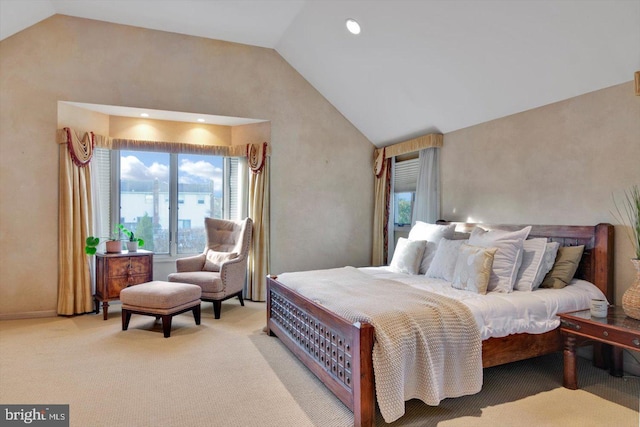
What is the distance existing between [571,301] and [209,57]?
481 centimetres

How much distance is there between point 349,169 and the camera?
18.8 ft

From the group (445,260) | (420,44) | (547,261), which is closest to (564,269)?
(547,261)

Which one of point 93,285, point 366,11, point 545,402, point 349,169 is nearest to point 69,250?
point 93,285

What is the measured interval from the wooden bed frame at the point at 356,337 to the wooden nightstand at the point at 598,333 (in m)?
0.15

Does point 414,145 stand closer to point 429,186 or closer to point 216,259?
point 429,186

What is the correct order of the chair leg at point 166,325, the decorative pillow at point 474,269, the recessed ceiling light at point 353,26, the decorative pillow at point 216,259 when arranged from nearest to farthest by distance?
1. the decorative pillow at point 474,269
2. the chair leg at point 166,325
3. the recessed ceiling light at point 353,26
4. the decorative pillow at point 216,259

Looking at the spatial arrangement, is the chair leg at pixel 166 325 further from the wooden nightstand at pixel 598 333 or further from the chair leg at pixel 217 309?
the wooden nightstand at pixel 598 333

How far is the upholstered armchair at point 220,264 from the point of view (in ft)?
14.2

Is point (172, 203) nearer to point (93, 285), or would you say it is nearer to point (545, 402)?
point (93, 285)

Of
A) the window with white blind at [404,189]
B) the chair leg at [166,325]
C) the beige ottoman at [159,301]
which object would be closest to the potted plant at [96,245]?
the beige ottoman at [159,301]

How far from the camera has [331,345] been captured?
2.47 metres

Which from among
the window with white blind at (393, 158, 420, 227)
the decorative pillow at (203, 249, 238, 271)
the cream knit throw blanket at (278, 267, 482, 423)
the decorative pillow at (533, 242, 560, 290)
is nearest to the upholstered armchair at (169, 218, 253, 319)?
the decorative pillow at (203, 249, 238, 271)

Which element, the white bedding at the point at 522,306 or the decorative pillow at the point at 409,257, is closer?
the white bedding at the point at 522,306

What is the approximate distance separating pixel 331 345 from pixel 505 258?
1625 millimetres
